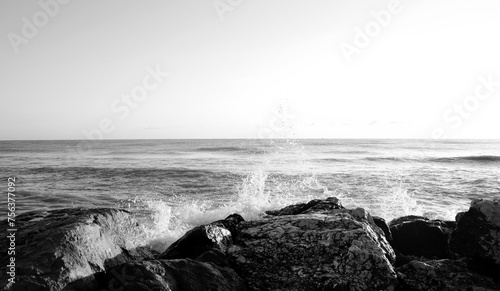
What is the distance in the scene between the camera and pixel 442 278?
4590 mm

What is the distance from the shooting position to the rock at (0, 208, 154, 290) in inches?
134

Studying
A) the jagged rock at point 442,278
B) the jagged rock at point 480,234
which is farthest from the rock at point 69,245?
the jagged rock at point 480,234

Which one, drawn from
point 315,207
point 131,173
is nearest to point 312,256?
point 315,207

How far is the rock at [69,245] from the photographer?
11.2 feet

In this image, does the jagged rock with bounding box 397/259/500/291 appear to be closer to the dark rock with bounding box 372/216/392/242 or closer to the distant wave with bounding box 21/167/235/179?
the dark rock with bounding box 372/216/392/242

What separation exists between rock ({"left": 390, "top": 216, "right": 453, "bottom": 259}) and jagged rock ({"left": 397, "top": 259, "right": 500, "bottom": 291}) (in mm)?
1921

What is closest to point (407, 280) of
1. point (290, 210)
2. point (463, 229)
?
point (463, 229)

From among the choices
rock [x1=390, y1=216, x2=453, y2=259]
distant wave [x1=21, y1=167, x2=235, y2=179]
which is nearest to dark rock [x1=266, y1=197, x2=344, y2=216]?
rock [x1=390, y1=216, x2=453, y2=259]

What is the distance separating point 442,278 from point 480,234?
0.95 meters

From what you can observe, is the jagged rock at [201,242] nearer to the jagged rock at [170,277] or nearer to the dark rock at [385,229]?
the jagged rock at [170,277]

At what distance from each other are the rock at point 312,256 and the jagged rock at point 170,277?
399 millimetres

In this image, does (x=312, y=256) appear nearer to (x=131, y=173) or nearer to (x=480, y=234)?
(x=480, y=234)

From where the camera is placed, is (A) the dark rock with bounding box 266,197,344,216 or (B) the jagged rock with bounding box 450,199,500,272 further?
(A) the dark rock with bounding box 266,197,344,216

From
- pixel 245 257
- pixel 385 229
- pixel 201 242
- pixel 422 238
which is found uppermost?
pixel 201 242
